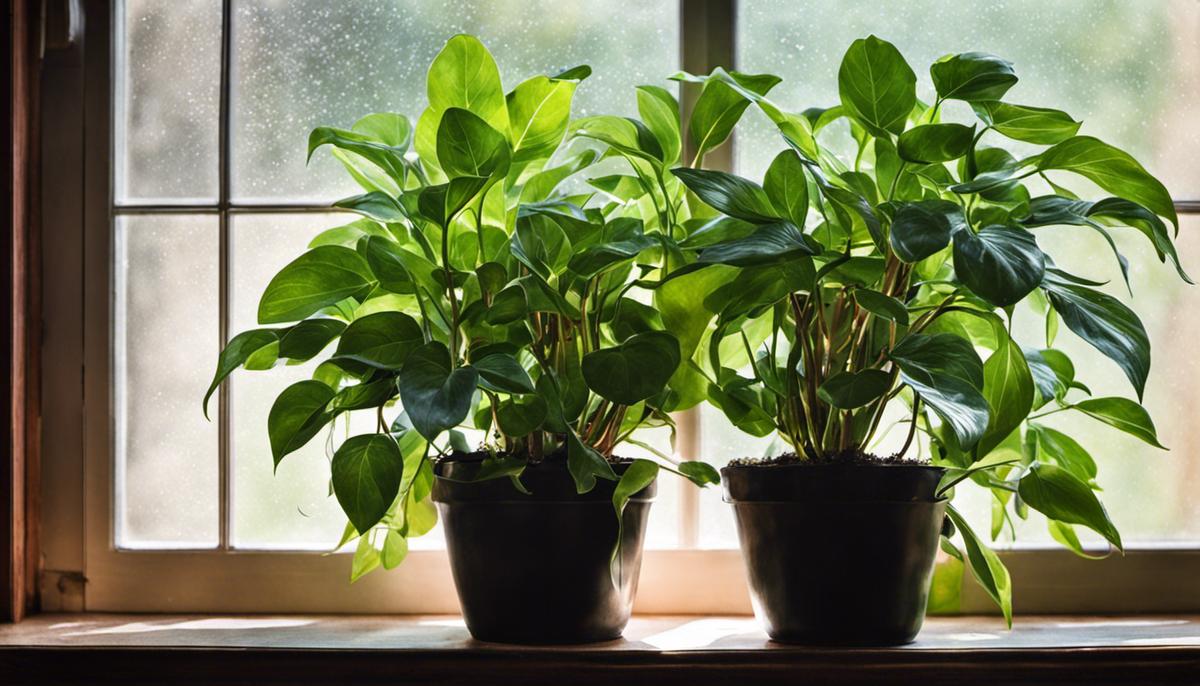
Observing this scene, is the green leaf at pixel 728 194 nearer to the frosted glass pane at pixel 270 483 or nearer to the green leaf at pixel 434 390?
the green leaf at pixel 434 390

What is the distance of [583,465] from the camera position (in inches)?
35.4

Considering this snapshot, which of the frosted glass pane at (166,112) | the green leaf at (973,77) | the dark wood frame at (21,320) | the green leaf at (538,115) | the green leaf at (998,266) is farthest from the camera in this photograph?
the frosted glass pane at (166,112)

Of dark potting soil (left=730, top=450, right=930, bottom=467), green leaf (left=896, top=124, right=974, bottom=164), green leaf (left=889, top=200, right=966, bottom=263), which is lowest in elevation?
dark potting soil (left=730, top=450, right=930, bottom=467)

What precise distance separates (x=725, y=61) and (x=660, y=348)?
1.61 ft

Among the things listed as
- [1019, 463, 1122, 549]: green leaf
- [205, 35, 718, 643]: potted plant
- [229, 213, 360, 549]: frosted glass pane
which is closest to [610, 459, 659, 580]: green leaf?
[205, 35, 718, 643]: potted plant

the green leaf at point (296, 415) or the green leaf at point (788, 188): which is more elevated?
the green leaf at point (788, 188)

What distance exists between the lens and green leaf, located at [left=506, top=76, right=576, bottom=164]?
3.21ft

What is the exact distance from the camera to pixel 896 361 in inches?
34.2

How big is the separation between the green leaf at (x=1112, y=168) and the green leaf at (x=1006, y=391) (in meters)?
0.16

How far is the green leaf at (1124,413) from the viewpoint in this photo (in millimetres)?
987

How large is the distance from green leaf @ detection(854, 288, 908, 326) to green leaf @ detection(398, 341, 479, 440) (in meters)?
0.32

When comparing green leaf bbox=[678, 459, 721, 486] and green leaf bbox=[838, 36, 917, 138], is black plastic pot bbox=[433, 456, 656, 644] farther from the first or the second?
green leaf bbox=[838, 36, 917, 138]

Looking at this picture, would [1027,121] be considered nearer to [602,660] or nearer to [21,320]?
[602,660]

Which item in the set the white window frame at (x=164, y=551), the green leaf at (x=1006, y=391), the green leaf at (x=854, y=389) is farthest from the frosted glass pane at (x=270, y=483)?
the green leaf at (x=1006, y=391)
